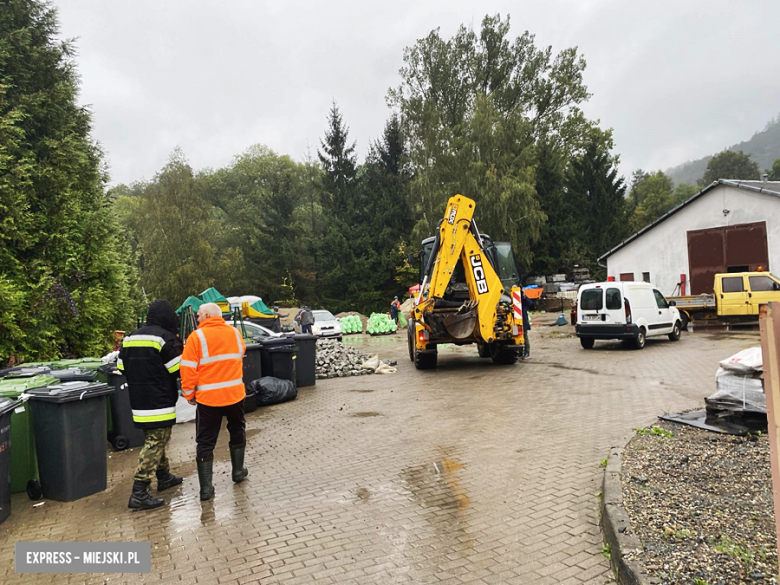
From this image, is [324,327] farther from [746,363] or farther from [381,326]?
[746,363]

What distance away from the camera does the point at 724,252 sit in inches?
969

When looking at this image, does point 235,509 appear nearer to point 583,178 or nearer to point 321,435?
point 321,435

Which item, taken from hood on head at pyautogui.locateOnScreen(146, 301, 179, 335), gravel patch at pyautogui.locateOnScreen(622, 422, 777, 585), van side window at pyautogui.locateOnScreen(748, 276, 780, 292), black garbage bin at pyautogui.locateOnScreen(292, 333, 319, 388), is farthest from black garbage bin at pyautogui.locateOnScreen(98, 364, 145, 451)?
van side window at pyautogui.locateOnScreen(748, 276, 780, 292)

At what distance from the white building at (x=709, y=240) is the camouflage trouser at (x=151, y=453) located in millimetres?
24781

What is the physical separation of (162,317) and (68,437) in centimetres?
144

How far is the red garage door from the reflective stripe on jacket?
81.3ft

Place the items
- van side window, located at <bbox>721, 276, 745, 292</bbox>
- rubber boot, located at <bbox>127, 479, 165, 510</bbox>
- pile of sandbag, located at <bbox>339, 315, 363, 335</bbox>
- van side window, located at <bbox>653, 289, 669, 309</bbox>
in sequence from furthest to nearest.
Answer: pile of sandbag, located at <bbox>339, 315, 363, 335</bbox>
van side window, located at <bbox>721, 276, 745, 292</bbox>
van side window, located at <bbox>653, 289, 669, 309</bbox>
rubber boot, located at <bbox>127, 479, 165, 510</bbox>

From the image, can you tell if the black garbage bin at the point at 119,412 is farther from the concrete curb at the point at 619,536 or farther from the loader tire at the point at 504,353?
the loader tire at the point at 504,353

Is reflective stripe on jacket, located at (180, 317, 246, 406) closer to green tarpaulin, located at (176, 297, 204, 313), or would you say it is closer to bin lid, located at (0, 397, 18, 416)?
bin lid, located at (0, 397, 18, 416)

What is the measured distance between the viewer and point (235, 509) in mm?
5023

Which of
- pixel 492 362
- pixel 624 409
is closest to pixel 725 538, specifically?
pixel 624 409

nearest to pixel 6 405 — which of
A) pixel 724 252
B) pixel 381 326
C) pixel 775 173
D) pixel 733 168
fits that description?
pixel 381 326

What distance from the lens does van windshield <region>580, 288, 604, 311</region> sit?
15836 millimetres

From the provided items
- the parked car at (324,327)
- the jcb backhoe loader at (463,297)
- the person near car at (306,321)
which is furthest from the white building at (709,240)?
the person near car at (306,321)
